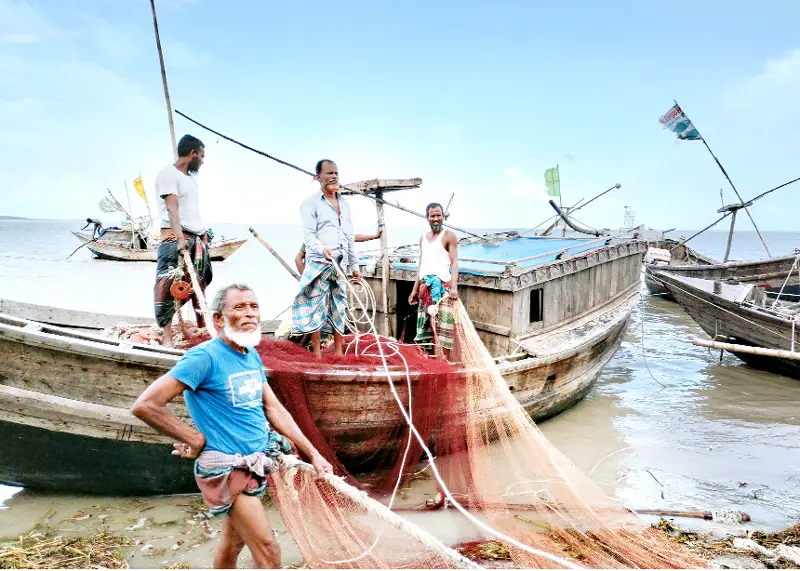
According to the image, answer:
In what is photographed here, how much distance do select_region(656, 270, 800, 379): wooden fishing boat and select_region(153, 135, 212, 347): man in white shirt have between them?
24.0 feet

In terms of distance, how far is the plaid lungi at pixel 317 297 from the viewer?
16.3ft

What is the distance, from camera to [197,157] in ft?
15.8

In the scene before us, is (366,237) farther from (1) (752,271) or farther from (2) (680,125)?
(1) (752,271)

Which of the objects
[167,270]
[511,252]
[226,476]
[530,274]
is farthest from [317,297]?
[511,252]

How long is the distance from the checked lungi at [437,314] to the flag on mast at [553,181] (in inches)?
423

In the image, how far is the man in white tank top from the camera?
600cm

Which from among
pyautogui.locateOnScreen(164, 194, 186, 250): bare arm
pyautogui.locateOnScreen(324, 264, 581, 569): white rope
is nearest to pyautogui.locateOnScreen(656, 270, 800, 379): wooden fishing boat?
pyautogui.locateOnScreen(324, 264, 581, 569): white rope

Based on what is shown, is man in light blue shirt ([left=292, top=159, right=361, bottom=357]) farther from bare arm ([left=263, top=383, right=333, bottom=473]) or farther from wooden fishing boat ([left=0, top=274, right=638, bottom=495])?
bare arm ([left=263, top=383, right=333, bottom=473])

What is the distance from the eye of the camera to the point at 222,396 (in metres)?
2.38

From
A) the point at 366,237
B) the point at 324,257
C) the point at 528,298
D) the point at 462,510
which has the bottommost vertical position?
the point at 462,510

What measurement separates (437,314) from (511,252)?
9.34 feet

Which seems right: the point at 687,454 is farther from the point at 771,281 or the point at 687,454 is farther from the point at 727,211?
the point at 727,211

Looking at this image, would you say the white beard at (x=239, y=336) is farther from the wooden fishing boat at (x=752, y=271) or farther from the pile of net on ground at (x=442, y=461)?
the wooden fishing boat at (x=752, y=271)

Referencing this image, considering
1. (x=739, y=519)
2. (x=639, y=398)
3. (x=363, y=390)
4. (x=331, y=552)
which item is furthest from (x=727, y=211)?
(x=331, y=552)
